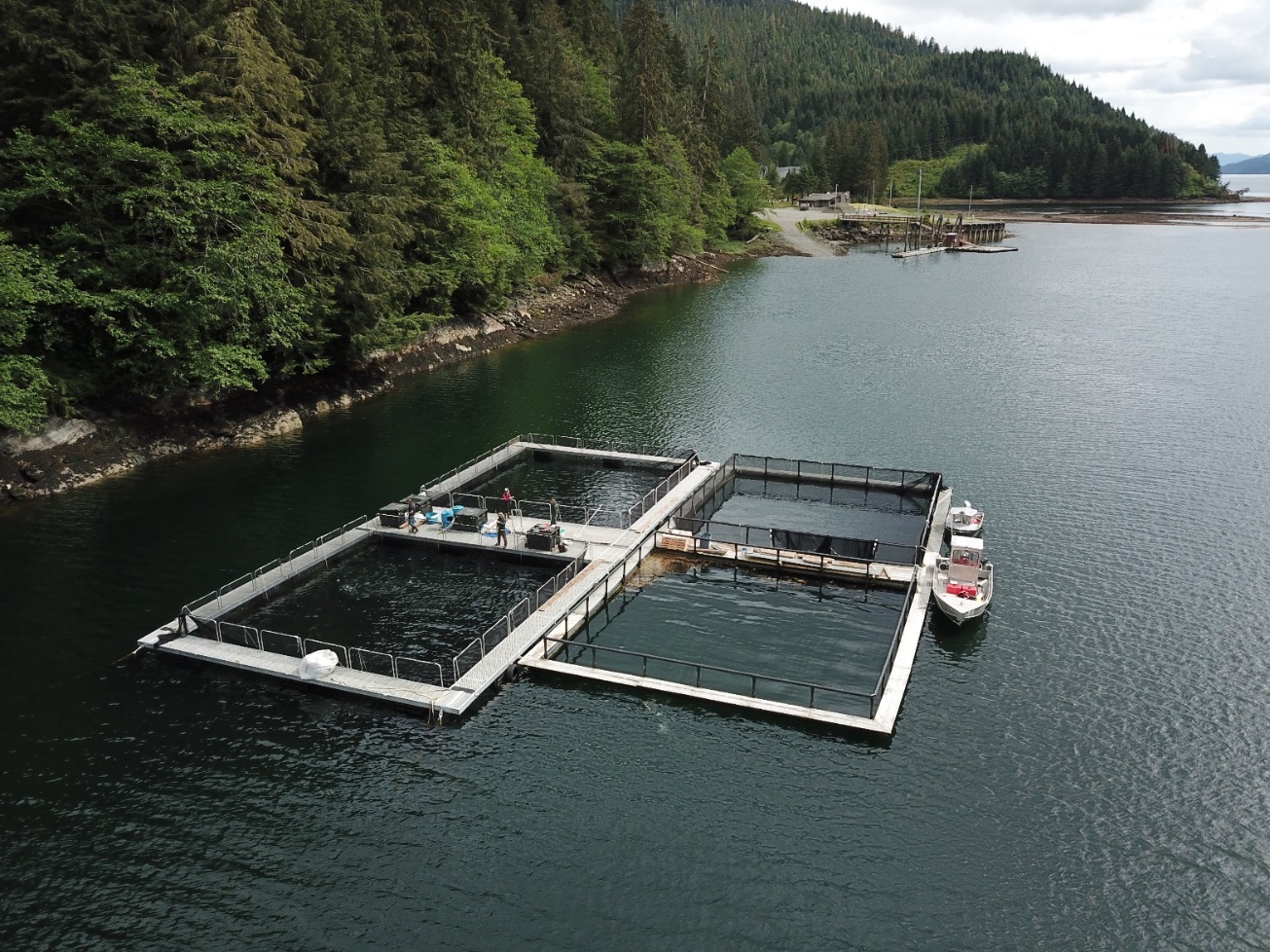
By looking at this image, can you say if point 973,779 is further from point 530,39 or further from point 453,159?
point 530,39

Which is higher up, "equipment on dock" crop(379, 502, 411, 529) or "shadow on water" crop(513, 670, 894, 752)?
"equipment on dock" crop(379, 502, 411, 529)

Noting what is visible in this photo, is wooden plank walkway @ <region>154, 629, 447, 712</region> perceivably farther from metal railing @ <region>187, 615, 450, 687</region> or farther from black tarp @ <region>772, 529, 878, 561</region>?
black tarp @ <region>772, 529, 878, 561</region>

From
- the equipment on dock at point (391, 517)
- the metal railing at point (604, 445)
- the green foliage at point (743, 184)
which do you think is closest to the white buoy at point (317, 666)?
the equipment on dock at point (391, 517)

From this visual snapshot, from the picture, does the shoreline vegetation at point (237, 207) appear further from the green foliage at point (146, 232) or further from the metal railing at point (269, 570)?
the metal railing at point (269, 570)

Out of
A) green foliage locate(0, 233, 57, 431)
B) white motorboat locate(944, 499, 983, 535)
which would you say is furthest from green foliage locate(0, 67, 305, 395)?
white motorboat locate(944, 499, 983, 535)

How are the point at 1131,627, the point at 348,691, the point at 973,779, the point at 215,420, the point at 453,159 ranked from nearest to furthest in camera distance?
the point at 973,779 < the point at 348,691 < the point at 1131,627 < the point at 215,420 < the point at 453,159

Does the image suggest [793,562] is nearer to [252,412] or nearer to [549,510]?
[549,510]

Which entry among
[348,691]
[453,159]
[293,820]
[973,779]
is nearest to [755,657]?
[973,779]
